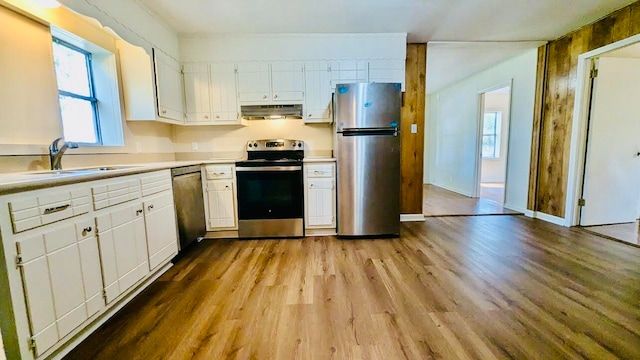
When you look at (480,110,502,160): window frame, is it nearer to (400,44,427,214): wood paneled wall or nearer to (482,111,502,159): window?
(482,111,502,159): window

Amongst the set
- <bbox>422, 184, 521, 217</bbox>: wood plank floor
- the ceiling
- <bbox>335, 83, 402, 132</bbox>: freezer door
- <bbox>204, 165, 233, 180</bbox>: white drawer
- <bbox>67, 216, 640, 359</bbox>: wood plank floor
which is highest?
the ceiling

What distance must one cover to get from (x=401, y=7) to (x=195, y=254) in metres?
3.32

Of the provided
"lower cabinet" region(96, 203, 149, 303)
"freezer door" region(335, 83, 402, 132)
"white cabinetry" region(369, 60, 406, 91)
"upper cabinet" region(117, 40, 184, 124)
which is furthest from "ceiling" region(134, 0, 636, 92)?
"lower cabinet" region(96, 203, 149, 303)

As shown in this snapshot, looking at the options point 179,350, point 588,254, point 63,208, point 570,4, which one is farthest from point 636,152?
point 63,208

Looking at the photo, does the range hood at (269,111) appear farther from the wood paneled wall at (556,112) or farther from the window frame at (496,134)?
the window frame at (496,134)

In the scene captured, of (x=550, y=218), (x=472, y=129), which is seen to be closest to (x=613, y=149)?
(x=550, y=218)

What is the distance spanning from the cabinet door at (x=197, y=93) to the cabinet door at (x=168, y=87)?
8cm

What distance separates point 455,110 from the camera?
575 centimetres

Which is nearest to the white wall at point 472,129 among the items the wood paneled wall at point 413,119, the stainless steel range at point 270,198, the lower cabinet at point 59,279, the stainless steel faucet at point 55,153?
the wood paneled wall at point 413,119

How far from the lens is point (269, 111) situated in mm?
3141

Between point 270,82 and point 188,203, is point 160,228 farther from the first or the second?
point 270,82

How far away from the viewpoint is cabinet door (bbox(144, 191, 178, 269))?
1987 millimetres

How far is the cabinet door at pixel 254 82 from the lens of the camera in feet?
10.3

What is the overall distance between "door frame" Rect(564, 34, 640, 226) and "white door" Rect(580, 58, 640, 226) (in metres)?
0.06
